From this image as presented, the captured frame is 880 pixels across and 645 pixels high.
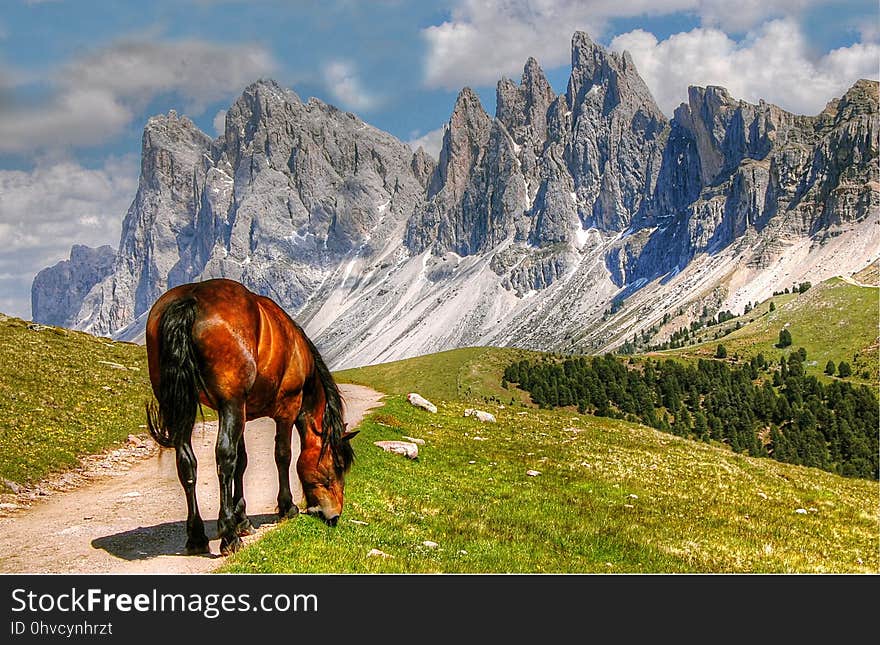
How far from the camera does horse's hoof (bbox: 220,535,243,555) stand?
13953 mm

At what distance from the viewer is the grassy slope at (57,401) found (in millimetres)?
25406

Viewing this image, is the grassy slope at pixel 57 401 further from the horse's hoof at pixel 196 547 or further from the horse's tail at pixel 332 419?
the horse's tail at pixel 332 419

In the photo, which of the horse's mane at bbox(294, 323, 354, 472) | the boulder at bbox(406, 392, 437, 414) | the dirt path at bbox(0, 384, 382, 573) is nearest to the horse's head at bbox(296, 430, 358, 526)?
the horse's mane at bbox(294, 323, 354, 472)

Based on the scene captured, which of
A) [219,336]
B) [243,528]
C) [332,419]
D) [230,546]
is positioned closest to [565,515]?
[332,419]

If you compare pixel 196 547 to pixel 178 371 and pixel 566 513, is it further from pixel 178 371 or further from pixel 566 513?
pixel 566 513

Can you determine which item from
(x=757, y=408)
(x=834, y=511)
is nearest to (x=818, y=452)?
(x=757, y=408)

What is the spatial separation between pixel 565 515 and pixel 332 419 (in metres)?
8.93

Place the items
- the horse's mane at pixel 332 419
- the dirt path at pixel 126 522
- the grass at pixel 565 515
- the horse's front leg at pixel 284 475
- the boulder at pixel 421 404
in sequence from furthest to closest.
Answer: the boulder at pixel 421 404 < the horse's mane at pixel 332 419 < the horse's front leg at pixel 284 475 < the grass at pixel 565 515 < the dirt path at pixel 126 522

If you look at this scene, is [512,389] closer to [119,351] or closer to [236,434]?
[119,351]

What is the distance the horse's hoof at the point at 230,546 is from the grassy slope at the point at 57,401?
1231 cm

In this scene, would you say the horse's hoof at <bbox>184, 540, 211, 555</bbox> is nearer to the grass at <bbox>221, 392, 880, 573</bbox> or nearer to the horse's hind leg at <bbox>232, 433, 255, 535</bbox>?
the horse's hind leg at <bbox>232, 433, 255, 535</bbox>

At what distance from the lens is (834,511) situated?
28.1m

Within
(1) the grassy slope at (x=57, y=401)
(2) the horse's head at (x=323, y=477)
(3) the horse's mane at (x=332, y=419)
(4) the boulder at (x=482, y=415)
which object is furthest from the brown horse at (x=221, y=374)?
(4) the boulder at (x=482, y=415)
